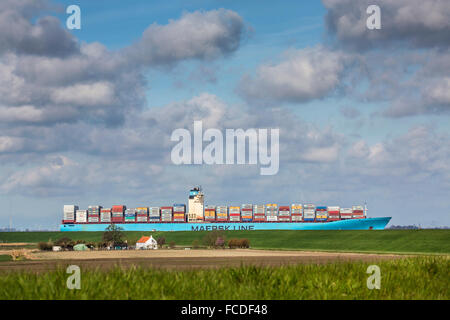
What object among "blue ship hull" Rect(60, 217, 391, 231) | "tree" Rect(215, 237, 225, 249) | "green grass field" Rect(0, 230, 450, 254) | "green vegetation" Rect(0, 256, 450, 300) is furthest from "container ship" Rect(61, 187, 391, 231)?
"green vegetation" Rect(0, 256, 450, 300)

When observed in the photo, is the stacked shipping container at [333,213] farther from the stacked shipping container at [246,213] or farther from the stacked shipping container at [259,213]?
the stacked shipping container at [246,213]

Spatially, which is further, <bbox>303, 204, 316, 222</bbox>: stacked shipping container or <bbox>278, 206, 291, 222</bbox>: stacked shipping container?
<bbox>278, 206, 291, 222</bbox>: stacked shipping container

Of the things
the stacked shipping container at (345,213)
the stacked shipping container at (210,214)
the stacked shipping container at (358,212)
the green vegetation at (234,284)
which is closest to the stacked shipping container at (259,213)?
the stacked shipping container at (210,214)

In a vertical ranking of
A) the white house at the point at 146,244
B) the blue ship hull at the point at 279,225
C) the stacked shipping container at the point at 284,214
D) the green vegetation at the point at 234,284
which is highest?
the green vegetation at the point at 234,284

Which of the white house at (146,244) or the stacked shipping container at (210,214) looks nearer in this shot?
the white house at (146,244)

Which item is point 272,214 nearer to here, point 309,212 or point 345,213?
point 309,212

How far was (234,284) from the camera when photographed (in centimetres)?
2030

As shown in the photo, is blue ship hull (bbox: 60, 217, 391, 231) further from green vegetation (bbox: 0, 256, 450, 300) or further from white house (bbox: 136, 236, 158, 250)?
green vegetation (bbox: 0, 256, 450, 300)

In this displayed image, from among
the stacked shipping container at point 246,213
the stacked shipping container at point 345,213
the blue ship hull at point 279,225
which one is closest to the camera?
the blue ship hull at point 279,225

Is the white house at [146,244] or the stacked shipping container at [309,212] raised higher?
the stacked shipping container at [309,212]

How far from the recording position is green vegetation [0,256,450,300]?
18.0 m

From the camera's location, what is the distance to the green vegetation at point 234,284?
58.9 feet

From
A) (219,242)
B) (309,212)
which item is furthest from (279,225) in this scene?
(219,242)

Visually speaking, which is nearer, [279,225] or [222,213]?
[279,225]
